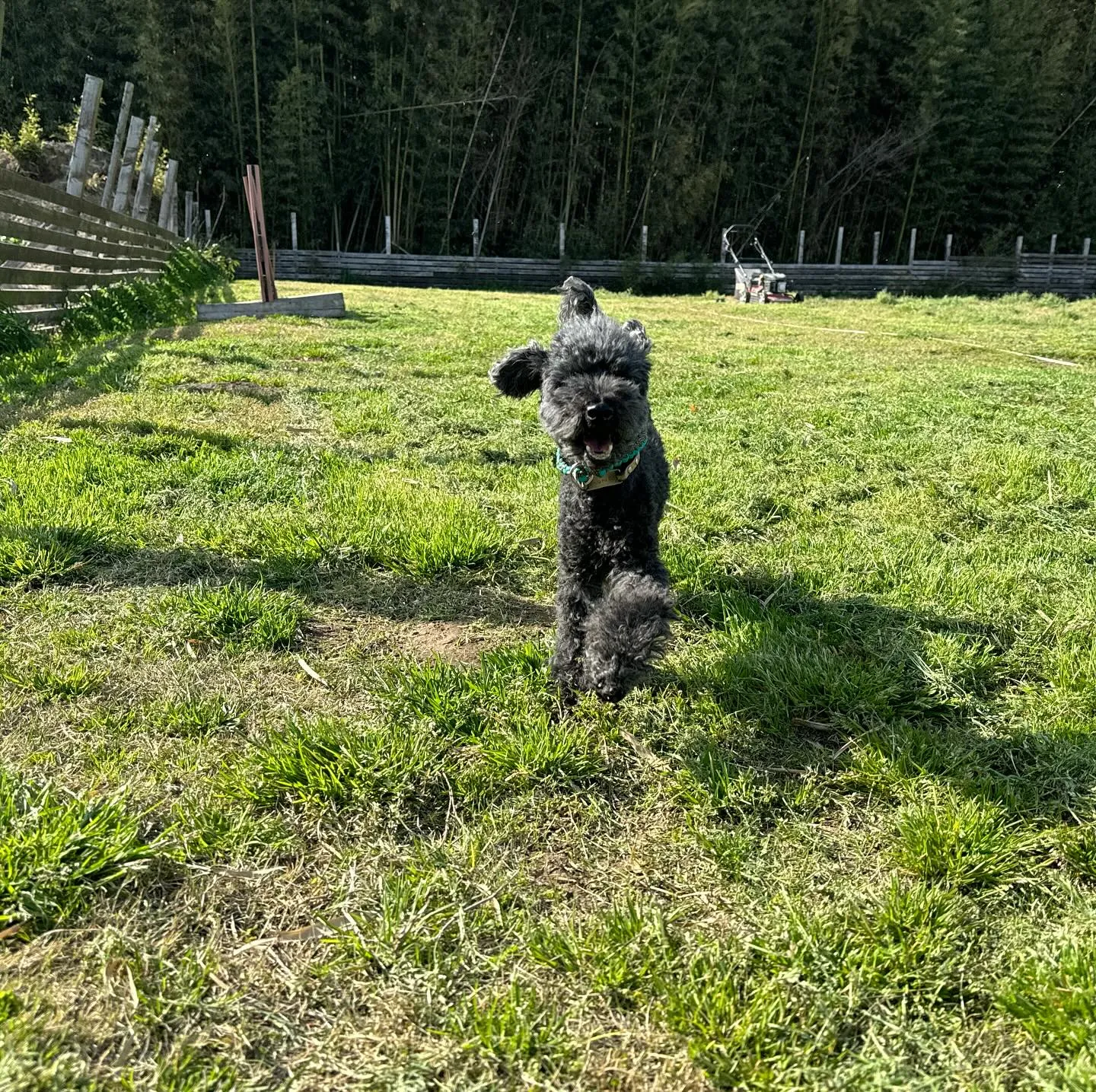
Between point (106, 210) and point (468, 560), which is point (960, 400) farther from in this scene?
point (106, 210)

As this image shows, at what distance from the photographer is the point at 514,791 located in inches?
79.5

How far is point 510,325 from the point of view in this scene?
1213 centimetres

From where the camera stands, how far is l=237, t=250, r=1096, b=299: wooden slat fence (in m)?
25.4

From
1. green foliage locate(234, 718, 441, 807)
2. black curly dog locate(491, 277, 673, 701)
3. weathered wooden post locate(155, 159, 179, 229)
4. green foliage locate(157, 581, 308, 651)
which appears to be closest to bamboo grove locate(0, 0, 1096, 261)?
weathered wooden post locate(155, 159, 179, 229)

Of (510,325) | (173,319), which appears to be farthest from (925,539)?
(173,319)

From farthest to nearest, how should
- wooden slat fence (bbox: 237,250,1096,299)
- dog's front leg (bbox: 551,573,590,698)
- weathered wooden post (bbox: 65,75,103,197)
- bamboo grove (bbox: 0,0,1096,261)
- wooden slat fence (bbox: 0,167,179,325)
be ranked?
1. wooden slat fence (bbox: 237,250,1096,299)
2. bamboo grove (bbox: 0,0,1096,261)
3. weathered wooden post (bbox: 65,75,103,197)
4. wooden slat fence (bbox: 0,167,179,325)
5. dog's front leg (bbox: 551,573,590,698)

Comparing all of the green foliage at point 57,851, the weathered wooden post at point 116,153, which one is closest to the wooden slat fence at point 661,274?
the weathered wooden post at point 116,153

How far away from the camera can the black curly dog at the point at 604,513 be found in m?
2.29

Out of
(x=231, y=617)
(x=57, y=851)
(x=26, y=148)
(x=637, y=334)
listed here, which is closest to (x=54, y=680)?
(x=231, y=617)

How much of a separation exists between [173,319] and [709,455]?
8867 millimetres

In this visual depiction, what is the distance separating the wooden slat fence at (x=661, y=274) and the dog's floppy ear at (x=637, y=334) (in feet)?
77.5

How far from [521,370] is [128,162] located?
1315cm

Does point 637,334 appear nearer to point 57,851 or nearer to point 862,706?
point 862,706

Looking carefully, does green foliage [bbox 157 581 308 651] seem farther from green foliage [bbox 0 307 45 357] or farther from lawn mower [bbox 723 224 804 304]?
lawn mower [bbox 723 224 804 304]
